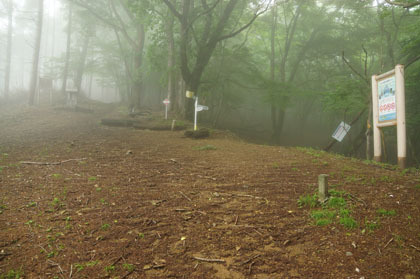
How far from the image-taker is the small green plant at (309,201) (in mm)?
3797

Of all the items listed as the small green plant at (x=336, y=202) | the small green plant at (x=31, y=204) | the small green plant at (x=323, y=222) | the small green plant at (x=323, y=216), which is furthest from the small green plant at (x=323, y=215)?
the small green plant at (x=31, y=204)

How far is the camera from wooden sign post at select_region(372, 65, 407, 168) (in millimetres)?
5973

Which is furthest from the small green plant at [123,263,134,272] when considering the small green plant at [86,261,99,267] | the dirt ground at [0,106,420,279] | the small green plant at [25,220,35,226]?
the small green plant at [25,220,35,226]

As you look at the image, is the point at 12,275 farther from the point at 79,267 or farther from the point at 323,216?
the point at 323,216

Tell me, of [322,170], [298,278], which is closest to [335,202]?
[298,278]

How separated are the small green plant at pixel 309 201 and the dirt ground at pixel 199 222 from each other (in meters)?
0.08

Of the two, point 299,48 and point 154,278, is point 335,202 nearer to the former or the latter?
point 154,278

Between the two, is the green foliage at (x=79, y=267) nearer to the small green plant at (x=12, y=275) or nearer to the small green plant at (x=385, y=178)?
Result: the small green plant at (x=12, y=275)

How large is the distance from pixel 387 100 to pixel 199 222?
551cm

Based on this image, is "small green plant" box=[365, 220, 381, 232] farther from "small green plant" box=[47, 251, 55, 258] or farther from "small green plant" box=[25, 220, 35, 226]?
"small green plant" box=[25, 220, 35, 226]

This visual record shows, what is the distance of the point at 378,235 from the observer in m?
2.88

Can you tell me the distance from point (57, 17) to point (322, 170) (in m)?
61.8

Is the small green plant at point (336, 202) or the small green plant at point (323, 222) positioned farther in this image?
the small green plant at point (336, 202)

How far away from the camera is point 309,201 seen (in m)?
3.87
